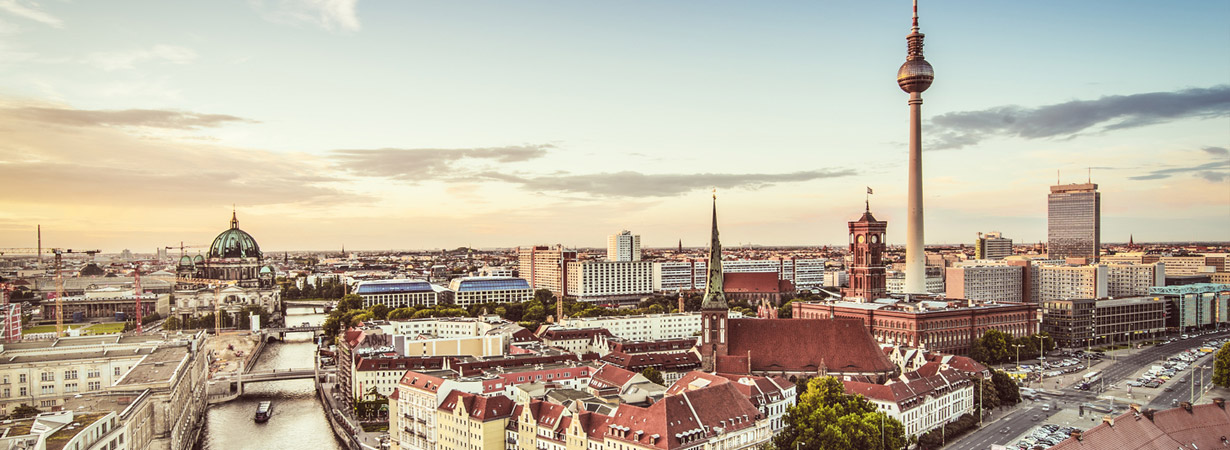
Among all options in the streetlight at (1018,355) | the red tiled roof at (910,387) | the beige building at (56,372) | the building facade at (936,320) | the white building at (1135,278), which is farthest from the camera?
the white building at (1135,278)

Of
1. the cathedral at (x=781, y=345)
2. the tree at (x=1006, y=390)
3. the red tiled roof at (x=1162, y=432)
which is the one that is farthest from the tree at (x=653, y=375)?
the red tiled roof at (x=1162, y=432)

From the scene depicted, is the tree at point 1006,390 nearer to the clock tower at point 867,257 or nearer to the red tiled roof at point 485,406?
the clock tower at point 867,257

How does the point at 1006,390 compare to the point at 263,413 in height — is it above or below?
above

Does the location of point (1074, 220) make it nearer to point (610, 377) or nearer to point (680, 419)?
point (610, 377)

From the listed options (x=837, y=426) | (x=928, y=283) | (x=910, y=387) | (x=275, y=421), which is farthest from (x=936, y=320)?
(x=928, y=283)

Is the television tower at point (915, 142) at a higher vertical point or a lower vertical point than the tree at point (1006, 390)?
higher

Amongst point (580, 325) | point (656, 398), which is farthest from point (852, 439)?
point (580, 325)

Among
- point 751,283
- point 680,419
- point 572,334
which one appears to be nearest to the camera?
point 680,419
